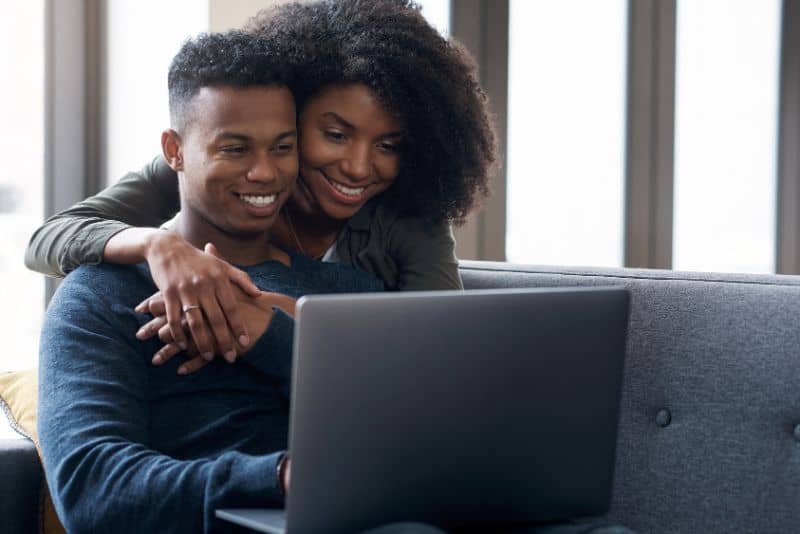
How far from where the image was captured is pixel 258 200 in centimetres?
142

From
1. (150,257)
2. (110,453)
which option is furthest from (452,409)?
(150,257)

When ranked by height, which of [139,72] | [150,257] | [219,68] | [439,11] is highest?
[439,11]

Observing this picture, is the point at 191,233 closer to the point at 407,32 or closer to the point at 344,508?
the point at 407,32

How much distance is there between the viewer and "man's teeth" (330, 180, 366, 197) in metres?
1.60

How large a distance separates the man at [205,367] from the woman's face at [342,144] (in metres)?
0.12

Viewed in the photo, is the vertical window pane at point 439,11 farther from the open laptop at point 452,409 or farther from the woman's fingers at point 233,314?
the open laptop at point 452,409

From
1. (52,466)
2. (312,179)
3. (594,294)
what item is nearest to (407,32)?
(312,179)

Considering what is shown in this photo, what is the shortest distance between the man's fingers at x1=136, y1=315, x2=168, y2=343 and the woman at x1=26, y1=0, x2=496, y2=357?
218 mm

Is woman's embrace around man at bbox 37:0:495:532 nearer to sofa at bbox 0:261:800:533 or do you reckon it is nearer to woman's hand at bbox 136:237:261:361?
woman's hand at bbox 136:237:261:361

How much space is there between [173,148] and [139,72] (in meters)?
1.49

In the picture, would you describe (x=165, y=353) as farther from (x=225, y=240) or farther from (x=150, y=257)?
(x=225, y=240)

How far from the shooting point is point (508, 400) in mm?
999

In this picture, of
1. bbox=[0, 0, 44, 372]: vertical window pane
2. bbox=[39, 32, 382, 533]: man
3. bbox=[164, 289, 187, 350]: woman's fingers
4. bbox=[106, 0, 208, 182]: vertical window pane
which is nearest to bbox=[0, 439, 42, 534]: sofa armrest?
bbox=[39, 32, 382, 533]: man

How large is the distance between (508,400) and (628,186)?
201cm
